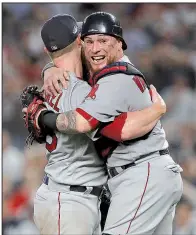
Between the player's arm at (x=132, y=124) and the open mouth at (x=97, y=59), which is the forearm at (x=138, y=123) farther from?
the open mouth at (x=97, y=59)

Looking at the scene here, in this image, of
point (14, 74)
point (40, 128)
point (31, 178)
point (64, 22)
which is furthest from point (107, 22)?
point (14, 74)

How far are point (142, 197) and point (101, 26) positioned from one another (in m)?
0.72

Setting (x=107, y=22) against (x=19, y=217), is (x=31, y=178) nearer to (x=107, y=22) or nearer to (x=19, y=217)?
(x=19, y=217)

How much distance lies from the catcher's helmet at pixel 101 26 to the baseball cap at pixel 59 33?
0.09m

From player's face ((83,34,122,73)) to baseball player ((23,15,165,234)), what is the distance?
0.35ft

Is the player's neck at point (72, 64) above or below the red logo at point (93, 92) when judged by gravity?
above

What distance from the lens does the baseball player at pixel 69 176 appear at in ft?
7.50

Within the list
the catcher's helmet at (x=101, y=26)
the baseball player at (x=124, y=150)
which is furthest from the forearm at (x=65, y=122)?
the catcher's helmet at (x=101, y=26)

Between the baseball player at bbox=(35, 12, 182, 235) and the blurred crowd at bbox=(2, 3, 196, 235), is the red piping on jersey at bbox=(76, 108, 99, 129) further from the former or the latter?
the blurred crowd at bbox=(2, 3, 196, 235)

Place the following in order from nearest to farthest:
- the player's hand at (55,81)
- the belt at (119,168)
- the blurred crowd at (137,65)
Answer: the belt at (119,168) → the player's hand at (55,81) → the blurred crowd at (137,65)

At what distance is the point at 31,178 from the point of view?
4.74 m

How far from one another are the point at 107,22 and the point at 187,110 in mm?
2839

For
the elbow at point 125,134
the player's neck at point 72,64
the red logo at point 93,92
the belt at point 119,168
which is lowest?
the belt at point 119,168

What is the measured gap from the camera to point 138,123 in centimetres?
215
